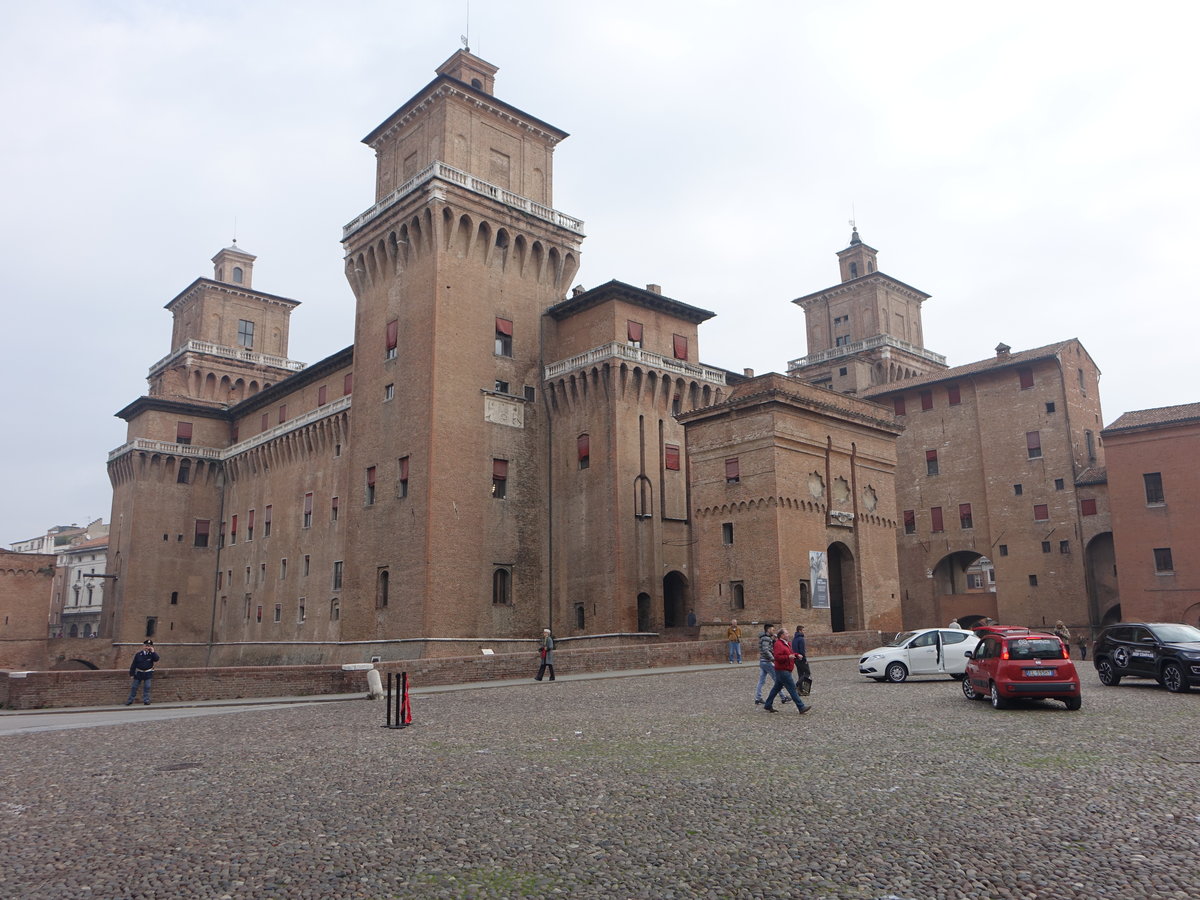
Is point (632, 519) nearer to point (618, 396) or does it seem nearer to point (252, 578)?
point (618, 396)

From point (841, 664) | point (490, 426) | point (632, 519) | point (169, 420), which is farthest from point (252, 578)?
point (841, 664)

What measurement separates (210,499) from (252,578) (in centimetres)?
873

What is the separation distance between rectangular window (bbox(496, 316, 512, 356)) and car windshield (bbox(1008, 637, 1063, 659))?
31.0 metres

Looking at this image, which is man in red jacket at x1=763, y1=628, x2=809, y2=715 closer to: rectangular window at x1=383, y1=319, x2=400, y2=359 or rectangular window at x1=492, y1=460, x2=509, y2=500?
rectangular window at x1=492, y1=460, x2=509, y2=500

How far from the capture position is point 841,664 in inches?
1134

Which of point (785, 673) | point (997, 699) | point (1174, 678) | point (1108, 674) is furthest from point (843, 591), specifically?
point (785, 673)

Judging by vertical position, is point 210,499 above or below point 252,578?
above

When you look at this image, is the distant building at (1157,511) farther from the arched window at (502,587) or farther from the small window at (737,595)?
the arched window at (502,587)

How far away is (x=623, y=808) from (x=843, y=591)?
31938 mm

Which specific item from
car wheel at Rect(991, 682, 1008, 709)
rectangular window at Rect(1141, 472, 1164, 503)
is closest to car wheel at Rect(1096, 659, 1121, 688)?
car wheel at Rect(991, 682, 1008, 709)

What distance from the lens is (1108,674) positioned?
2023 cm

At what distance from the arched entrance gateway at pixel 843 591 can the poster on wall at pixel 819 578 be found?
1.52 meters

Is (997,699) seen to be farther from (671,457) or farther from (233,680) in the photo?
(671,457)

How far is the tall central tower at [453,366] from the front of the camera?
131ft
